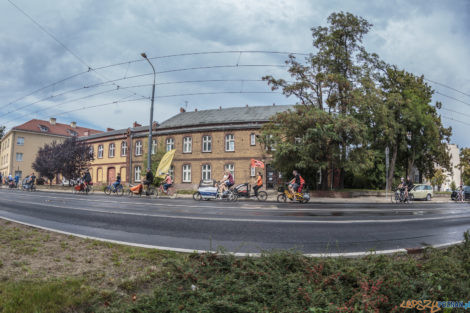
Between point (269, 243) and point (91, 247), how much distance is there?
3.05m

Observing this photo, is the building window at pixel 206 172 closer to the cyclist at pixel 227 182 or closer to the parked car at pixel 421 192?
the cyclist at pixel 227 182

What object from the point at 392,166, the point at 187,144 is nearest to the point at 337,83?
the point at 392,166

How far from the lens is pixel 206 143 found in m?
37.6

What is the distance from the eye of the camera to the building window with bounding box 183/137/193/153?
38625mm

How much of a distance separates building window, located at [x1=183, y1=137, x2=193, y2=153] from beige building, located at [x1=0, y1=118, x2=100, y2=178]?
115 feet

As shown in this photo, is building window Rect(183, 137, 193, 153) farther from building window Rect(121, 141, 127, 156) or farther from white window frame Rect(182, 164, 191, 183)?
building window Rect(121, 141, 127, 156)

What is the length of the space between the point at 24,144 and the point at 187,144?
46.6 metres

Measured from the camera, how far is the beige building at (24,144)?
62000 millimetres

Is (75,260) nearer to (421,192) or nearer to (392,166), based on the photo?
(421,192)

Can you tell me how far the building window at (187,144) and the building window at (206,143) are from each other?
1.90 meters

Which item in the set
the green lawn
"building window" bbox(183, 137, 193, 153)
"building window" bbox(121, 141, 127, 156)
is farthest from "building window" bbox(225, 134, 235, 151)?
the green lawn

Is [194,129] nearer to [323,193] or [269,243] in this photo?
[323,193]

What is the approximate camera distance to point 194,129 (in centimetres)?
3812

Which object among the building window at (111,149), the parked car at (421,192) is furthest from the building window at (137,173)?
the parked car at (421,192)
